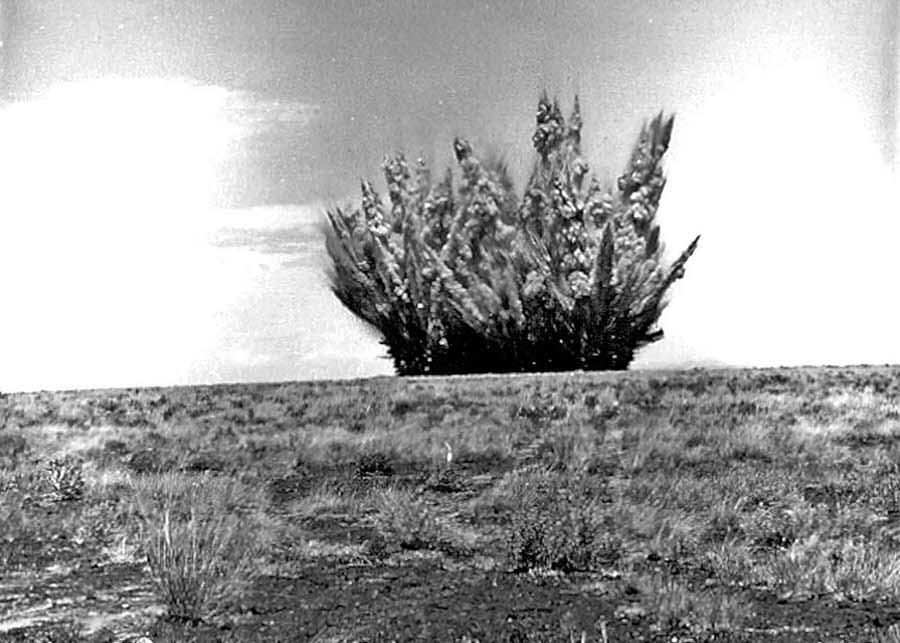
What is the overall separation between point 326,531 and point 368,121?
6.81 ft

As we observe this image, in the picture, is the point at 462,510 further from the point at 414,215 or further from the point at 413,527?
the point at 414,215

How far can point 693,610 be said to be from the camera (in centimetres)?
353

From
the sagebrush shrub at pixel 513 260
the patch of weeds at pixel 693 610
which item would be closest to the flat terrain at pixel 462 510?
the patch of weeds at pixel 693 610

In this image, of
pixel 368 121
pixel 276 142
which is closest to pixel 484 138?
pixel 368 121

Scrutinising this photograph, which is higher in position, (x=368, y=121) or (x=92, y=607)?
(x=368, y=121)

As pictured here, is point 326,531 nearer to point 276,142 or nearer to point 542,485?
point 542,485

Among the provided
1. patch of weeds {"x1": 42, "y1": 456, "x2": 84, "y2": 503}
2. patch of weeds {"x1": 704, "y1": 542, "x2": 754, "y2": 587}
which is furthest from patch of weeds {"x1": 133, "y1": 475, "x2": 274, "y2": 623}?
patch of weeds {"x1": 704, "y1": 542, "x2": 754, "y2": 587}

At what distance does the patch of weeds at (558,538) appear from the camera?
4.14 metres

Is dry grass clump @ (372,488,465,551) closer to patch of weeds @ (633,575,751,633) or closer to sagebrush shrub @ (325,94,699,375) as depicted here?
patch of weeds @ (633,575,751,633)

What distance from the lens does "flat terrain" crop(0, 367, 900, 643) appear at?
3.62m

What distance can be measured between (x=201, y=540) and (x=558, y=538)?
1.30 meters

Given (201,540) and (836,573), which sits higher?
(201,540)

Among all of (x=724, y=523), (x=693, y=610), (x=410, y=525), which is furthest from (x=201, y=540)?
(x=724, y=523)

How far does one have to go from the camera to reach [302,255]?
5.70m
